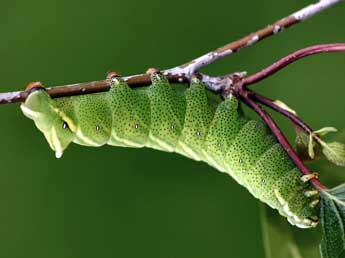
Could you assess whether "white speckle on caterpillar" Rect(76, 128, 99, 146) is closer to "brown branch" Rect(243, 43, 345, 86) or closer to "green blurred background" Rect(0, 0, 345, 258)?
"brown branch" Rect(243, 43, 345, 86)

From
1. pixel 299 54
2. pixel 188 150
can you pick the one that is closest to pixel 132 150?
pixel 188 150

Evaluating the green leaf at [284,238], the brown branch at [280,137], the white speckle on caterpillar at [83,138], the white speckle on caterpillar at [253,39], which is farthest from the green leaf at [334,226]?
the white speckle on caterpillar at [83,138]

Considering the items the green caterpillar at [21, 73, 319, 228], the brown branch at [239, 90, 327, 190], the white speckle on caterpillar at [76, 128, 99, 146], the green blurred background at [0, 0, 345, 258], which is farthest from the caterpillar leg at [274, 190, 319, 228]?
the green blurred background at [0, 0, 345, 258]

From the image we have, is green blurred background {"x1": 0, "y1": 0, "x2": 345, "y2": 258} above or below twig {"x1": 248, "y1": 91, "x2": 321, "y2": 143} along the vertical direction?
above

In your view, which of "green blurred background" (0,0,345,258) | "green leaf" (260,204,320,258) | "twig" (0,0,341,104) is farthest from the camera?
"green blurred background" (0,0,345,258)

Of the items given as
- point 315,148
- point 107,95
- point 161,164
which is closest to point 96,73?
point 161,164

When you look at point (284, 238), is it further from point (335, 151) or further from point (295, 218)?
point (335, 151)

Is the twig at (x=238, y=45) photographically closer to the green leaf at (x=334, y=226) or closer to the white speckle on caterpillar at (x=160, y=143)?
the white speckle on caterpillar at (x=160, y=143)
